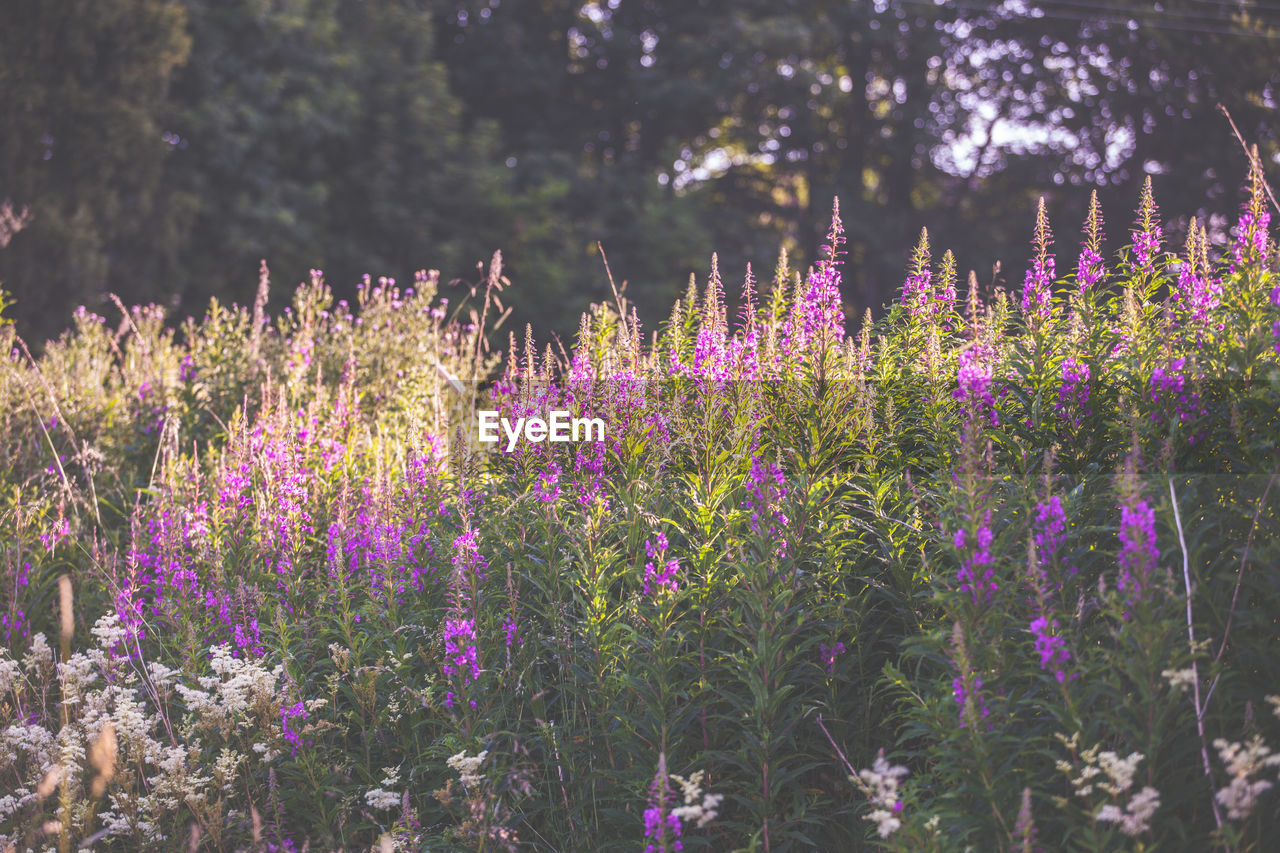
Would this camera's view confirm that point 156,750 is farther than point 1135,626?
Yes

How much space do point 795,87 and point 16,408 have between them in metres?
17.4

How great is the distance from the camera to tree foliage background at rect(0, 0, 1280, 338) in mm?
15594

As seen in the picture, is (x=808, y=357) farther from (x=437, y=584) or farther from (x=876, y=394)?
(x=437, y=584)

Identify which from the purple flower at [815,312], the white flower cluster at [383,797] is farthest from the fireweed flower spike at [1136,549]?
the white flower cluster at [383,797]

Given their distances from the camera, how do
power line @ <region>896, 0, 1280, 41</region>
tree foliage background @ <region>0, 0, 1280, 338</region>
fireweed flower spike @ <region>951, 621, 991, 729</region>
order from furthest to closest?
power line @ <region>896, 0, 1280, 41</region>
tree foliage background @ <region>0, 0, 1280, 338</region>
fireweed flower spike @ <region>951, 621, 991, 729</region>

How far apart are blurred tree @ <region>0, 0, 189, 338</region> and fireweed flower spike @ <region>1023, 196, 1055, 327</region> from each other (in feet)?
48.3

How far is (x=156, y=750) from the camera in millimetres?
3641

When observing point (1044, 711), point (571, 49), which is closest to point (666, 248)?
point (571, 49)

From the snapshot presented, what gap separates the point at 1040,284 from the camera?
400cm

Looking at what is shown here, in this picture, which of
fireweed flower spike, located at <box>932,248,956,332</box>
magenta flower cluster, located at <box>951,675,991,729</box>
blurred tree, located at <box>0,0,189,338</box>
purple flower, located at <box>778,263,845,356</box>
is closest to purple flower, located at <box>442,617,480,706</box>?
magenta flower cluster, located at <box>951,675,991,729</box>

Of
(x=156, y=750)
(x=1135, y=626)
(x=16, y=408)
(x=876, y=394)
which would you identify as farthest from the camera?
(x=16, y=408)

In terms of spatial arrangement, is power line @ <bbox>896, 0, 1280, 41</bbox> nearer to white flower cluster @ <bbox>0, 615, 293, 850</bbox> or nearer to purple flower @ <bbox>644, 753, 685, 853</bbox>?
purple flower @ <bbox>644, 753, 685, 853</bbox>

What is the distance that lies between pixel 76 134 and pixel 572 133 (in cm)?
1014

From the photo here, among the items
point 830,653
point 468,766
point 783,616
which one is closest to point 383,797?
point 468,766
